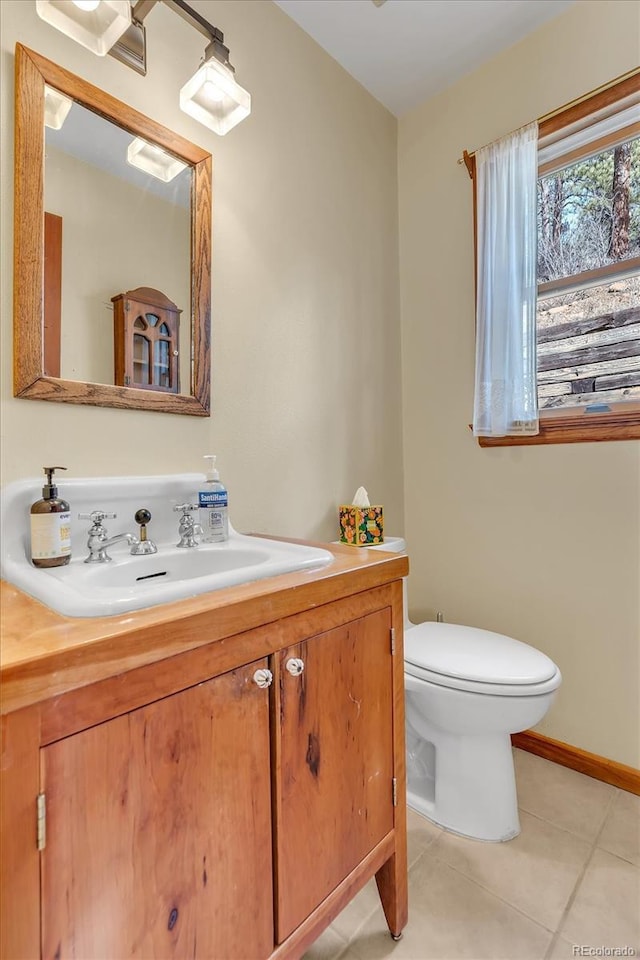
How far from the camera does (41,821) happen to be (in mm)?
493

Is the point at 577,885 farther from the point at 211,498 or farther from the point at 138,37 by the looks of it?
the point at 138,37

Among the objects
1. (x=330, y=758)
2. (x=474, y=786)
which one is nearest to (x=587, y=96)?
(x=330, y=758)

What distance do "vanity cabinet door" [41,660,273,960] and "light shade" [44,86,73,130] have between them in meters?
1.19

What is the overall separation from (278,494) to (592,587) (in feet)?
3.56

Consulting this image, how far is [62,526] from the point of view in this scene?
880 millimetres

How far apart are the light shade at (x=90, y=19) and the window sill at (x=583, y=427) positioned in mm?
1523

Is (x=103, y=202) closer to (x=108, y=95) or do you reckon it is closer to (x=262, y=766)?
(x=108, y=95)

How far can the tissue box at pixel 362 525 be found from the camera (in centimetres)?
154

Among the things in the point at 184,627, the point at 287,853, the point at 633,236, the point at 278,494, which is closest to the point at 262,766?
the point at 287,853

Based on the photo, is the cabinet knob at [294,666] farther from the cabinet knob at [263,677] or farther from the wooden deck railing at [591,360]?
the wooden deck railing at [591,360]

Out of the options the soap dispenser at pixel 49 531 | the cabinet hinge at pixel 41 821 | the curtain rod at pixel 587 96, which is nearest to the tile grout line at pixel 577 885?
the cabinet hinge at pixel 41 821

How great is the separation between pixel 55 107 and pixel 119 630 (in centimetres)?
114

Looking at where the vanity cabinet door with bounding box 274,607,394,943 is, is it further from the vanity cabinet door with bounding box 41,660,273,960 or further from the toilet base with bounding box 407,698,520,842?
the toilet base with bounding box 407,698,520,842

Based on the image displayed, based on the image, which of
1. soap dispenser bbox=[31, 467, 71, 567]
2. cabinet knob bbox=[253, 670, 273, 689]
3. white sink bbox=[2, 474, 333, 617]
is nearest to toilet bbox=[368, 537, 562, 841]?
white sink bbox=[2, 474, 333, 617]
